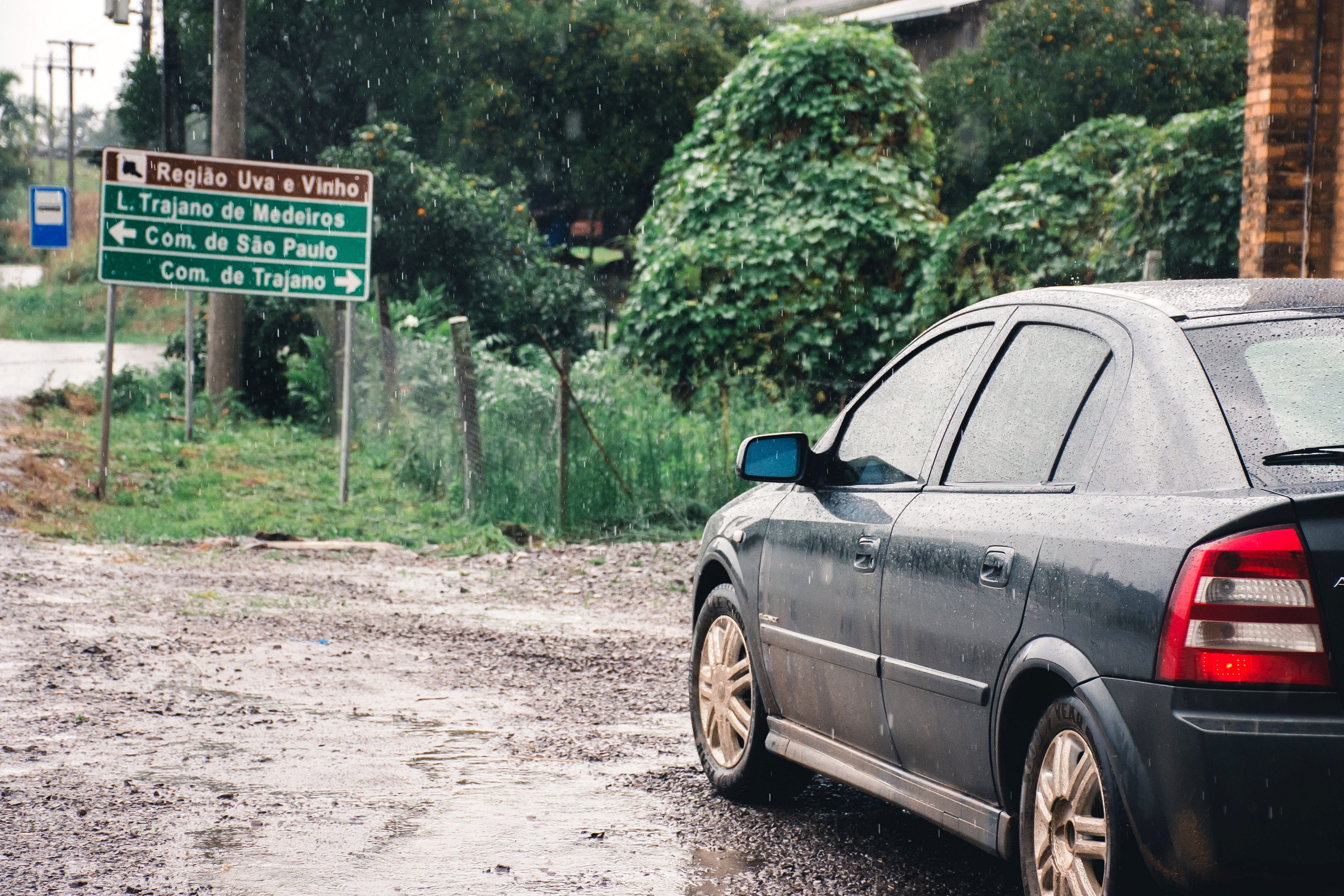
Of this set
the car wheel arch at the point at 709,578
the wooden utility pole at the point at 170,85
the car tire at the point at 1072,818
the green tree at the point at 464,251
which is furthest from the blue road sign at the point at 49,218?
the car tire at the point at 1072,818

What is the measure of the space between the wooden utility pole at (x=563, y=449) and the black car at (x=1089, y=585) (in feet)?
22.9

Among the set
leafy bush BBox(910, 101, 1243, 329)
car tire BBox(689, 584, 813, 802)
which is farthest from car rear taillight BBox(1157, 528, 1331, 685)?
leafy bush BBox(910, 101, 1243, 329)

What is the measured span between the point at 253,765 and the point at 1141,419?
3.60 meters

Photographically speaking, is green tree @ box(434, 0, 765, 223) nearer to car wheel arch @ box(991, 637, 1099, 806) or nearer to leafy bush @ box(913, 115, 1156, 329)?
leafy bush @ box(913, 115, 1156, 329)

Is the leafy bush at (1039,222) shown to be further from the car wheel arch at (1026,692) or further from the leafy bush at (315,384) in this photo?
the car wheel arch at (1026,692)

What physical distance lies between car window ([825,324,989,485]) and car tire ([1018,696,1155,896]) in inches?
42.8

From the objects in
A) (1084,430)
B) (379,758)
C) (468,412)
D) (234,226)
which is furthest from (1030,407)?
(234,226)

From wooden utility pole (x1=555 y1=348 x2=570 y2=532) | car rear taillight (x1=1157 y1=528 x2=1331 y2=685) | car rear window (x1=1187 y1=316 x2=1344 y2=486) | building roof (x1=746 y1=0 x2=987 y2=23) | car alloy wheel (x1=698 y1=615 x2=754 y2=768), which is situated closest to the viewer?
car rear taillight (x1=1157 y1=528 x2=1331 y2=685)

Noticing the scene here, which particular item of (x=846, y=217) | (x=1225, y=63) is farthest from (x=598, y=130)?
(x=846, y=217)

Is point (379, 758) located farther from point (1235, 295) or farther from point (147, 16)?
point (147, 16)

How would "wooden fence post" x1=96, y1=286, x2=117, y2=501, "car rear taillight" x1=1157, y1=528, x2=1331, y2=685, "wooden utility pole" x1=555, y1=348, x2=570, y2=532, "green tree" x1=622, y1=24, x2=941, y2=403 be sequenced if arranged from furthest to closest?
"green tree" x1=622, y1=24, x2=941, y2=403 → "wooden fence post" x1=96, y1=286, x2=117, y2=501 → "wooden utility pole" x1=555, y1=348, x2=570, y2=532 → "car rear taillight" x1=1157, y1=528, x2=1331, y2=685

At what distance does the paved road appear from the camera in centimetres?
2338

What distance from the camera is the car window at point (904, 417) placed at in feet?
14.5

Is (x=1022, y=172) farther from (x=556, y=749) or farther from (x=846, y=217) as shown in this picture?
(x=556, y=749)
